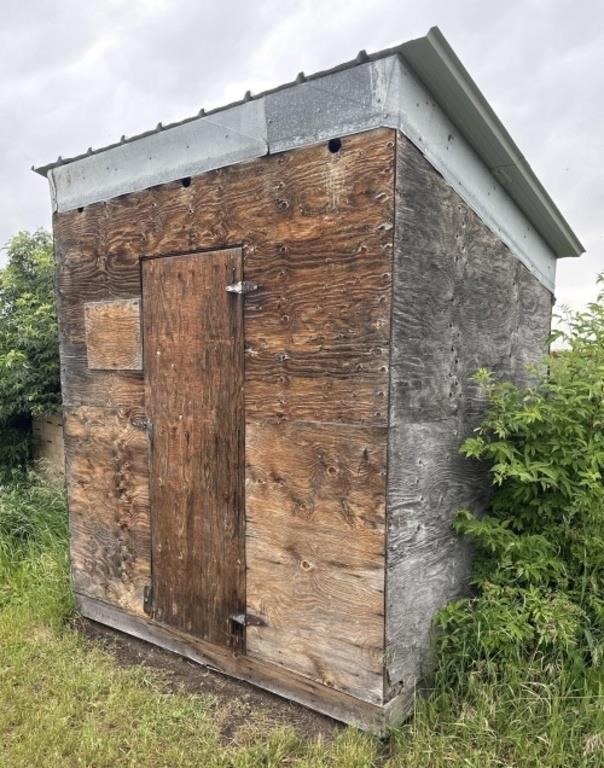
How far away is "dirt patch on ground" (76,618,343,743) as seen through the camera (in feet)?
7.94

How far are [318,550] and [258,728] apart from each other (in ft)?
2.92

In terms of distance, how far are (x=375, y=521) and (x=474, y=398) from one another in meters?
0.98

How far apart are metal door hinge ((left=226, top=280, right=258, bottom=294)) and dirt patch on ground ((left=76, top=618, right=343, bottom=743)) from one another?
6.71 ft

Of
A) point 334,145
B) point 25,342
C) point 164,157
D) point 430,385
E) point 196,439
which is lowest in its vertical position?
point 196,439

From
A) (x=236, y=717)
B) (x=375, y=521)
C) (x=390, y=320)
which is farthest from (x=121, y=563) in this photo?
(x=390, y=320)

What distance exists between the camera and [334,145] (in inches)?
89.2

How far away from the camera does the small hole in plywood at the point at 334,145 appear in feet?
7.38

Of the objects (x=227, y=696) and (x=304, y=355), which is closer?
(x=304, y=355)

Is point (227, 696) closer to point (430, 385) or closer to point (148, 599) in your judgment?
point (148, 599)

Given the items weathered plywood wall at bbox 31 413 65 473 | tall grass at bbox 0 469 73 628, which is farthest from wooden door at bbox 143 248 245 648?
weathered plywood wall at bbox 31 413 65 473

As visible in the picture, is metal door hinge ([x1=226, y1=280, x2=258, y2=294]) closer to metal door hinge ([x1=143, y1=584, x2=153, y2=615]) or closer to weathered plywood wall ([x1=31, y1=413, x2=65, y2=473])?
metal door hinge ([x1=143, y1=584, x2=153, y2=615])

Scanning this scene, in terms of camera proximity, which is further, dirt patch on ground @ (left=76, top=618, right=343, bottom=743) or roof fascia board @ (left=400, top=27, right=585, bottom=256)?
dirt patch on ground @ (left=76, top=618, right=343, bottom=743)

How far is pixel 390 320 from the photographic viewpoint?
216 centimetres

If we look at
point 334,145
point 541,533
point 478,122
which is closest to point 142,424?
point 334,145
